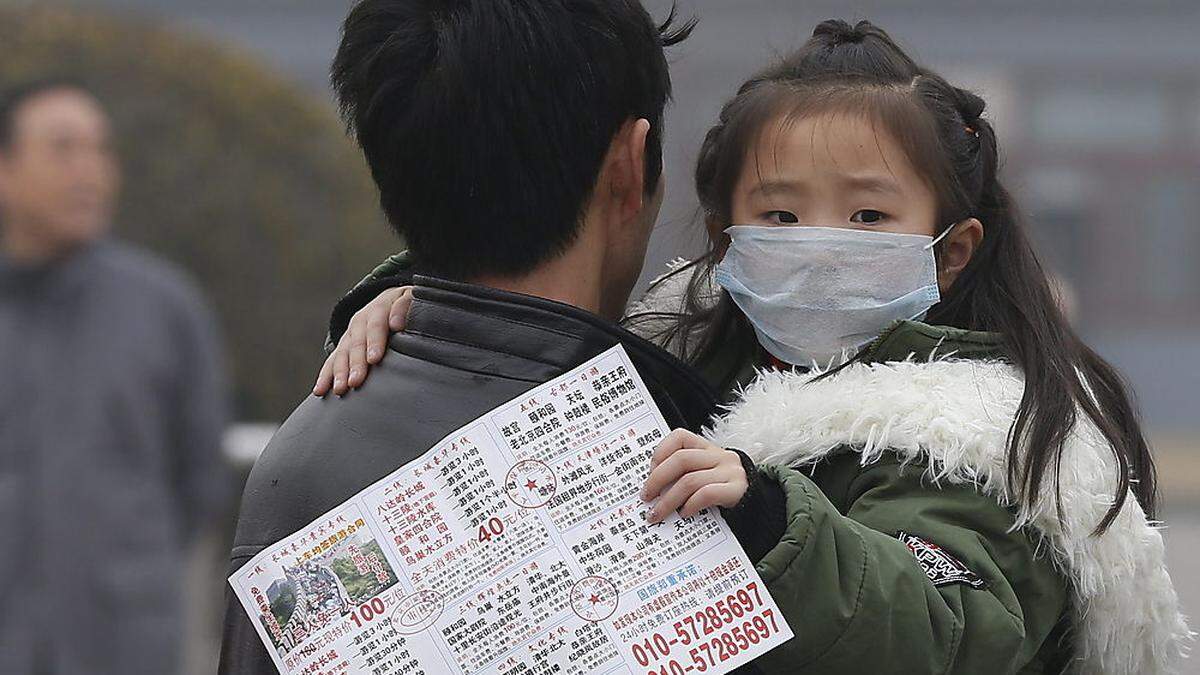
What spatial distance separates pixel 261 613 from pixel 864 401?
65cm

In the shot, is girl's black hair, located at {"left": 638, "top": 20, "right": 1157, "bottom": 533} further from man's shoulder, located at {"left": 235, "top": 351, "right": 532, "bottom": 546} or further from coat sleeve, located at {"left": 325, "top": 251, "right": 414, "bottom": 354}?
man's shoulder, located at {"left": 235, "top": 351, "right": 532, "bottom": 546}

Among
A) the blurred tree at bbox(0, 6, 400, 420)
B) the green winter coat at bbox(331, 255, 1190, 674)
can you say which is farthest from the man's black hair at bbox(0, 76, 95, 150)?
the green winter coat at bbox(331, 255, 1190, 674)

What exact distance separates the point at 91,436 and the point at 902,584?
333 cm

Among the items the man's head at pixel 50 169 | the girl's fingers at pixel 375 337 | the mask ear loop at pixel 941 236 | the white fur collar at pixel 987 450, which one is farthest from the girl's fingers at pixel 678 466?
the man's head at pixel 50 169

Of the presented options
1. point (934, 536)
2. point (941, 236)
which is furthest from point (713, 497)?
point (941, 236)

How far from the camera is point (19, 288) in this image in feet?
15.2

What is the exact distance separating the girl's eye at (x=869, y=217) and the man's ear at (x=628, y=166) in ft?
1.08

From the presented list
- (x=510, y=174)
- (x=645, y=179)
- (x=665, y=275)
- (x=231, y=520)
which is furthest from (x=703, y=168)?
(x=231, y=520)

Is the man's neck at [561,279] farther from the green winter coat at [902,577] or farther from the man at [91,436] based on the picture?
the man at [91,436]

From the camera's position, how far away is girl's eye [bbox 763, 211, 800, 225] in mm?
2033

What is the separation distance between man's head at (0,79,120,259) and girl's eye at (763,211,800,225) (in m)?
3.09

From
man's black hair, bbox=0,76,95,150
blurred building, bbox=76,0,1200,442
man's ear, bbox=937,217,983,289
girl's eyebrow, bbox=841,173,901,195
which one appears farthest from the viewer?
blurred building, bbox=76,0,1200,442

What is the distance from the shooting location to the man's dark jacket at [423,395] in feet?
5.51

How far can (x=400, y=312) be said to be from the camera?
1.84m
